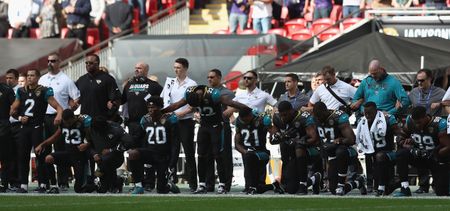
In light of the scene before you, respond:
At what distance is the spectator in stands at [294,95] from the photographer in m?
21.4

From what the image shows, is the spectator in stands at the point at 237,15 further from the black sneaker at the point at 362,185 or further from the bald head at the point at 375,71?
→ the black sneaker at the point at 362,185

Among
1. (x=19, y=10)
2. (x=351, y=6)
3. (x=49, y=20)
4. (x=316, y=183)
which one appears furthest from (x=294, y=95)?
(x=19, y=10)

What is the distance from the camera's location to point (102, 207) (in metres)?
17.2

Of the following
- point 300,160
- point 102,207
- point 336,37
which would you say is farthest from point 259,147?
point 336,37

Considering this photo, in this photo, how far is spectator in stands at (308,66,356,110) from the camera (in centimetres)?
2138

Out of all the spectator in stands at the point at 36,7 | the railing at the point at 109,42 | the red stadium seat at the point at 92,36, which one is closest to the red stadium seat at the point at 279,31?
the railing at the point at 109,42

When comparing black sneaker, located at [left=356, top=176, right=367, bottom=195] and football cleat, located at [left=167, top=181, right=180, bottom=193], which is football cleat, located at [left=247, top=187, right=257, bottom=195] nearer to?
football cleat, located at [left=167, top=181, right=180, bottom=193]

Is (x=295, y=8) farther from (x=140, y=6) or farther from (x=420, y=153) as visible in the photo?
(x=420, y=153)

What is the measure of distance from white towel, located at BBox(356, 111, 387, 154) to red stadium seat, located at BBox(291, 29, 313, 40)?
961 cm

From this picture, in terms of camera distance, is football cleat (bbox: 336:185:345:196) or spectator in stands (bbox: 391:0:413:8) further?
spectator in stands (bbox: 391:0:413:8)

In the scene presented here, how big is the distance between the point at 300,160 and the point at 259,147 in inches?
26.8

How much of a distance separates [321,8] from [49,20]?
598 centimetres

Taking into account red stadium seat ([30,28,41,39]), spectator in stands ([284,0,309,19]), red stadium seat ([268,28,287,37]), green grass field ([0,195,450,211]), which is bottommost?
green grass field ([0,195,450,211])

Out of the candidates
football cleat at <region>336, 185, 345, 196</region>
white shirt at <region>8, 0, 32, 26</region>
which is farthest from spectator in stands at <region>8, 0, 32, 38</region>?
football cleat at <region>336, 185, 345, 196</region>
